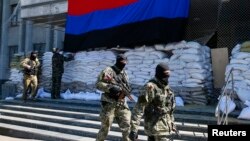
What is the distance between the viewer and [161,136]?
5.02 meters

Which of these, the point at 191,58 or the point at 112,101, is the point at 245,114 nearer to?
the point at 191,58

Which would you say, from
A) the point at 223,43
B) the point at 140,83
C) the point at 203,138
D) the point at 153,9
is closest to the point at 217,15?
the point at 223,43

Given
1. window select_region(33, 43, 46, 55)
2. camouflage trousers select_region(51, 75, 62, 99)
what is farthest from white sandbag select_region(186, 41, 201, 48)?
window select_region(33, 43, 46, 55)


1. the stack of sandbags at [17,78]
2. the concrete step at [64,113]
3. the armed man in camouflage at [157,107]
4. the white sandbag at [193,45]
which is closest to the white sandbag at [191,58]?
the white sandbag at [193,45]

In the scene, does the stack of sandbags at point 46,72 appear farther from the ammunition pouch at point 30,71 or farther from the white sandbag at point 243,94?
the white sandbag at point 243,94

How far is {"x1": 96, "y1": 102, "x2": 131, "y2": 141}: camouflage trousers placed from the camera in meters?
6.30

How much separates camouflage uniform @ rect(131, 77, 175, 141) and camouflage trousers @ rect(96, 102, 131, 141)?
117 cm

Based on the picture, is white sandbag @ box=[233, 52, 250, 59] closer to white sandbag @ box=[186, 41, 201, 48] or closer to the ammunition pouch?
white sandbag @ box=[186, 41, 201, 48]

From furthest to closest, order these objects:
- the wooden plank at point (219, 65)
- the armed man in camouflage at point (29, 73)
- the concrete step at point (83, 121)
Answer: the armed man in camouflage at point (29, 73) < the wooden plank at point (219, 65) < the concrete step at point (83, 121)

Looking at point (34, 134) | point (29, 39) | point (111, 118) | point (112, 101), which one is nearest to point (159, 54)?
point (34, 134)

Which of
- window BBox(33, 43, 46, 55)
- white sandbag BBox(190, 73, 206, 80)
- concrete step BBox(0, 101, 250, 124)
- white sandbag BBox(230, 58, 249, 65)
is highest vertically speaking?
window BBox(33, 43, 46, 55)

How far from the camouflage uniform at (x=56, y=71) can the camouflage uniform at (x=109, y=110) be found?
6.68 m

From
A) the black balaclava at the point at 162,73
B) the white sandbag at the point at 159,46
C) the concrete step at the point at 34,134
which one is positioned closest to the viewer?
the black balaclava at the point at 162,73

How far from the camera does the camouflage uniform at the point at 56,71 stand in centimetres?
1281
